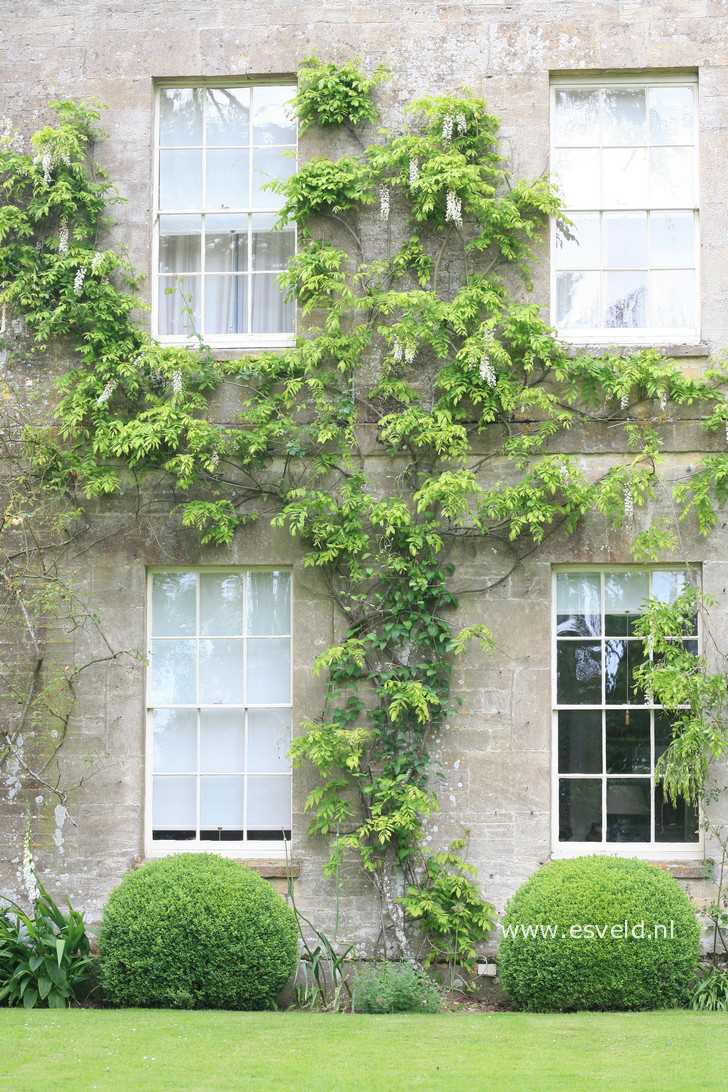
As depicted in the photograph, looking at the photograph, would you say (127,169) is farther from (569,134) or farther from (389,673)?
(389,673)

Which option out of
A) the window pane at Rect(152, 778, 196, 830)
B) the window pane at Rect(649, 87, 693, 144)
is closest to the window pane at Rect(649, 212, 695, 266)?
the window pane at Rect(649, 87, 693, 144)

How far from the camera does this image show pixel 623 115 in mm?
9539

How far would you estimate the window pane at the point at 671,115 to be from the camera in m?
9.48

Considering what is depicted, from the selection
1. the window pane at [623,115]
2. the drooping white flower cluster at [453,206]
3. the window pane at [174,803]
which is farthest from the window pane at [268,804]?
the window pane at [623,115]

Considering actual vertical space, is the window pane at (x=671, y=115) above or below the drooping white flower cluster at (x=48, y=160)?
above

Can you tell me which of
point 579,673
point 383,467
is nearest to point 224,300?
point 383,467

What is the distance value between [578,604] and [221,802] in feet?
10.2

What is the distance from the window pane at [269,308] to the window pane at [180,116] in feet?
4.10

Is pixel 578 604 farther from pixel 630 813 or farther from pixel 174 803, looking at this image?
pixel 174 803

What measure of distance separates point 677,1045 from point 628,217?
601 centimetres

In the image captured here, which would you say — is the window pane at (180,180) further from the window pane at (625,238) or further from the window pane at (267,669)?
the window pane at (267,669)

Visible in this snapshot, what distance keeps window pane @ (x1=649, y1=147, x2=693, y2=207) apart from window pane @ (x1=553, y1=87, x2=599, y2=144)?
20.3 inches

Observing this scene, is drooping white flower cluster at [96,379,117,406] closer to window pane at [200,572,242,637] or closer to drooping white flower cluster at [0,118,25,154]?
window pane at [200,572,242,637]

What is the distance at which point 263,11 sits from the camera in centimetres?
961
